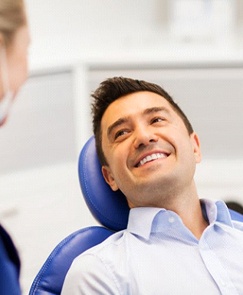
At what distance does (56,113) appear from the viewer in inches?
85.7

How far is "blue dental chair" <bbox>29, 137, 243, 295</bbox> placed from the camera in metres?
1.25

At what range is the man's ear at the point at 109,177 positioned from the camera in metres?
1.36

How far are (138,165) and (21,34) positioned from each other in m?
0.65

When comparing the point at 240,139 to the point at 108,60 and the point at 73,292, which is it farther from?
the point at 73,292

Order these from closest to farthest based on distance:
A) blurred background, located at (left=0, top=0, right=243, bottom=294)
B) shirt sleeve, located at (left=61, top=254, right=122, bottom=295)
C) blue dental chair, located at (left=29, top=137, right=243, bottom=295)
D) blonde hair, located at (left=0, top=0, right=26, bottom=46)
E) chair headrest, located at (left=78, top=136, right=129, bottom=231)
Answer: blonde hair, located at (left=0, top=0, right=26, bottom=46) < shirt sleeve, located at (left=61, top=254, right=122, bottom=295) < blue dental chair, located at (left=29, top=137, right=243, bottom=295) < chair headrest, located at (left=78, top=136, right=129, bottom=231) < blurred background, located at (left=0, top=0, right=243, bottom=294)

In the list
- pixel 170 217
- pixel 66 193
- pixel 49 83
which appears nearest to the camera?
pixel 170 217

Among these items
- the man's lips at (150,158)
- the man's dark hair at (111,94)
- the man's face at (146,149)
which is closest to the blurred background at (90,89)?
the man's dark hair at (111,94)

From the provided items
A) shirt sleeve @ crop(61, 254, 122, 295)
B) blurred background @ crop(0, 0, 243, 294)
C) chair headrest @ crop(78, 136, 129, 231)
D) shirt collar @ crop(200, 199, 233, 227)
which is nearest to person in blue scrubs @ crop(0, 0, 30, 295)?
shirt sleeve @ crop(61, 254, 122, 295)

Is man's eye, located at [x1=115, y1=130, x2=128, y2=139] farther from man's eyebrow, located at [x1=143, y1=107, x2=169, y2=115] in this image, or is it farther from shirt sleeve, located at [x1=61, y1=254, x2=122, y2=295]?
shirt sleeve, located at [x1=61, y1=254, x2=122, y2=295]

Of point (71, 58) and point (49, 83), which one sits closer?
point (49, 83)

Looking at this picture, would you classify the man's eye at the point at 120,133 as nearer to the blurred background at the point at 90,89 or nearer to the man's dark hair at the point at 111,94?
the man's dark hair at the point at 111,94

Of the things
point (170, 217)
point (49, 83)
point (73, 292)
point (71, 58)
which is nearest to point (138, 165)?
point (170, 217)

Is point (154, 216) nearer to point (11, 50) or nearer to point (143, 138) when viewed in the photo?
point (143, 138)

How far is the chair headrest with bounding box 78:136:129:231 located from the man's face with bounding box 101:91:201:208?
0.03 meters
